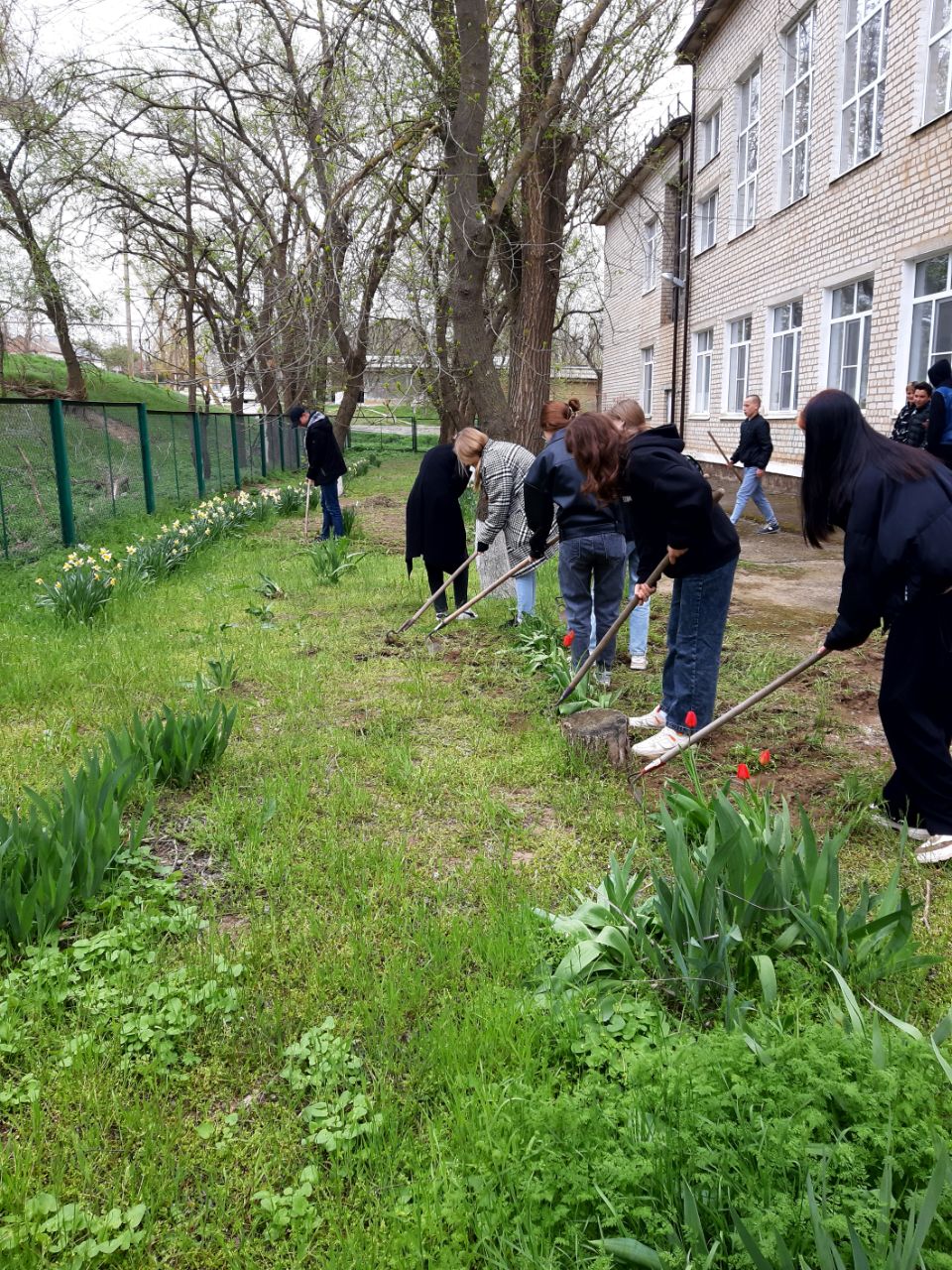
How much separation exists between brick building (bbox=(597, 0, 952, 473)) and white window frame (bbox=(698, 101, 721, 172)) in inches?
2.8

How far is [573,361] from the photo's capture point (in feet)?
82.1

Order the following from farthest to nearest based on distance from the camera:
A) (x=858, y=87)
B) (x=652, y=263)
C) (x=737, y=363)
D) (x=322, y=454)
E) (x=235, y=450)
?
(x=652, y=263)
(x=235, y=450)
(x=737, y=363)
(x=858, y=87)
(x=322, y=454)

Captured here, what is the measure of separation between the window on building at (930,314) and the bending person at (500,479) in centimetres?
601

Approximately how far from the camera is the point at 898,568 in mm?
2965

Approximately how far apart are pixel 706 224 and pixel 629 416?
52.2 feet

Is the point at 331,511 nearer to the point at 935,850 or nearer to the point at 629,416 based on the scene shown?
the point at 629,416

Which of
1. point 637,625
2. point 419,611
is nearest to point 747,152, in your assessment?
point 419,611

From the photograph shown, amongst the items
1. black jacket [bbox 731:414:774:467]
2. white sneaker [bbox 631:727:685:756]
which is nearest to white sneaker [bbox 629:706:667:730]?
white sneaker [bbox 631:727:685:756]

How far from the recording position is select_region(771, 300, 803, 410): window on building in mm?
13906

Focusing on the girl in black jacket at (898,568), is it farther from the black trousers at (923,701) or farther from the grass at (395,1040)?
the grass at (395,1040)

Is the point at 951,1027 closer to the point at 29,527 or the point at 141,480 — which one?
the point at 29,527

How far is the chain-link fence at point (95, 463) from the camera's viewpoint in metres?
9.08

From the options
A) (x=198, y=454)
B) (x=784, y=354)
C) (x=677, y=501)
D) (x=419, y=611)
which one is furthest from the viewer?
(x=198, y=454)

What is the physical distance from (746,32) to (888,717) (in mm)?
16196
